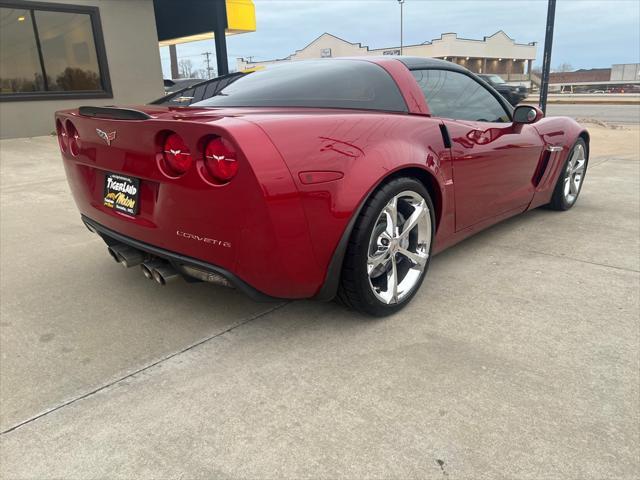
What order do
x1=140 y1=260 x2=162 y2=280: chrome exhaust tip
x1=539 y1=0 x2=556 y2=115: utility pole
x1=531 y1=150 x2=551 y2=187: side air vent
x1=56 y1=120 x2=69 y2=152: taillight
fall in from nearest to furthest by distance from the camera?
x1=140 y1=260 x2=162 y2=280: chrome exhaust tip → x1=56 y1=120 x2=69 y2=152: taillight → x1=531 y1=150 x2=551 y2=187: side air vent → x1=539 y1=0 x2=556 y2=115: utility pole

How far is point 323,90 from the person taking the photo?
108 inches

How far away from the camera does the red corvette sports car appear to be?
2.00 m

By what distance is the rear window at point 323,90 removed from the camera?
267cm

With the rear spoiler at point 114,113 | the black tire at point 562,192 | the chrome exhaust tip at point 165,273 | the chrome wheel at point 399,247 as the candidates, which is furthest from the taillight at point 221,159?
the black tire at point 562,192

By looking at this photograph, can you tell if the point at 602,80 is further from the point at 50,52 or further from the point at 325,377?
the point at 325,377

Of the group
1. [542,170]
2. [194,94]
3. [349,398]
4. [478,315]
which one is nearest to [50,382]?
[349,398]

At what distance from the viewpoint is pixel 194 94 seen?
315 cm

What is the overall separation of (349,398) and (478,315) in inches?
39.9

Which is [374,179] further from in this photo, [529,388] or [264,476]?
[264,476]

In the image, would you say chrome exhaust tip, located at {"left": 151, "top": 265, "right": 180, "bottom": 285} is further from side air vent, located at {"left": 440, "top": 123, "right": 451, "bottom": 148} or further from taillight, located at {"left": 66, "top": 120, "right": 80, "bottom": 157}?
side air vent, located at {"left": 440, "top": 123, "right": 451, "bottom": 148}

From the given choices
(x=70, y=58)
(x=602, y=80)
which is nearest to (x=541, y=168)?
(x=70, y=58)

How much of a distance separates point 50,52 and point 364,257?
11150 mm

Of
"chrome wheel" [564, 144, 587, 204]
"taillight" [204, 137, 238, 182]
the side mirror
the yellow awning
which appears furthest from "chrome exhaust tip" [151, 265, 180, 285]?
the yellow awning

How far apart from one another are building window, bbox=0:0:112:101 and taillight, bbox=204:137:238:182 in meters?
10.3
